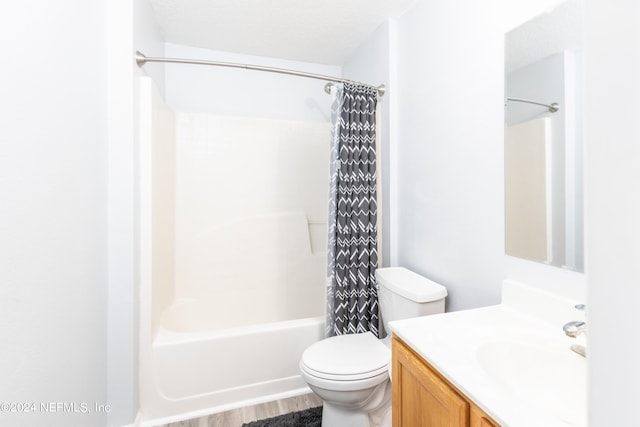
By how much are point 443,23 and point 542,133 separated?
835 mm

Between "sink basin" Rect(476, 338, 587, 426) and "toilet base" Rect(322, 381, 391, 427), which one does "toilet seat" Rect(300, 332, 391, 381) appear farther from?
"sink basin" Rect(476, 338, 587, 426)

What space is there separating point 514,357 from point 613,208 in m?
0.80

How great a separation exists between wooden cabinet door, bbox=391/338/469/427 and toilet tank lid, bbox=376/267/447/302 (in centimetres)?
47

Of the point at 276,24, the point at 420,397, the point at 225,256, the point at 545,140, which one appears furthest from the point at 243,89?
the point at 420,397

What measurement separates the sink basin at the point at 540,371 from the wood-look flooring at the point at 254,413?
1266mm

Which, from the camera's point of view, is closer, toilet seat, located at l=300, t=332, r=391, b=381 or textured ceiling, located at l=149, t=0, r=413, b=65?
toilet seat, located at l=300, t=332, r=391, b=381

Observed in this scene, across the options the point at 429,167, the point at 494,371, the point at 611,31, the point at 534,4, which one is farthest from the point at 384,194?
the point at 611,31

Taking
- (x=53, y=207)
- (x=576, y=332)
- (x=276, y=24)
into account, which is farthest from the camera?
(x=276, y=24)

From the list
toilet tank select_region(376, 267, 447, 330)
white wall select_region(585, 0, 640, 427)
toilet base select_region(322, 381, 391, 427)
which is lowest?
toilet base select_region(322, 381, 391, 427)

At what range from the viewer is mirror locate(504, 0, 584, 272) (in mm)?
968

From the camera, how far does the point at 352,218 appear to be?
185cm

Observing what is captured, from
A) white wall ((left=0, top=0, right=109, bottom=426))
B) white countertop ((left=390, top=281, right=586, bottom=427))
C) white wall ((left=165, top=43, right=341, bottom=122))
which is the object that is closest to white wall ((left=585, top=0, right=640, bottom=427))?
white countertop ((left=390, top=281, right=586, bottom=427))

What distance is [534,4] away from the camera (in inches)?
42.6

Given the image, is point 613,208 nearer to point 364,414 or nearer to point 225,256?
point 364,414
